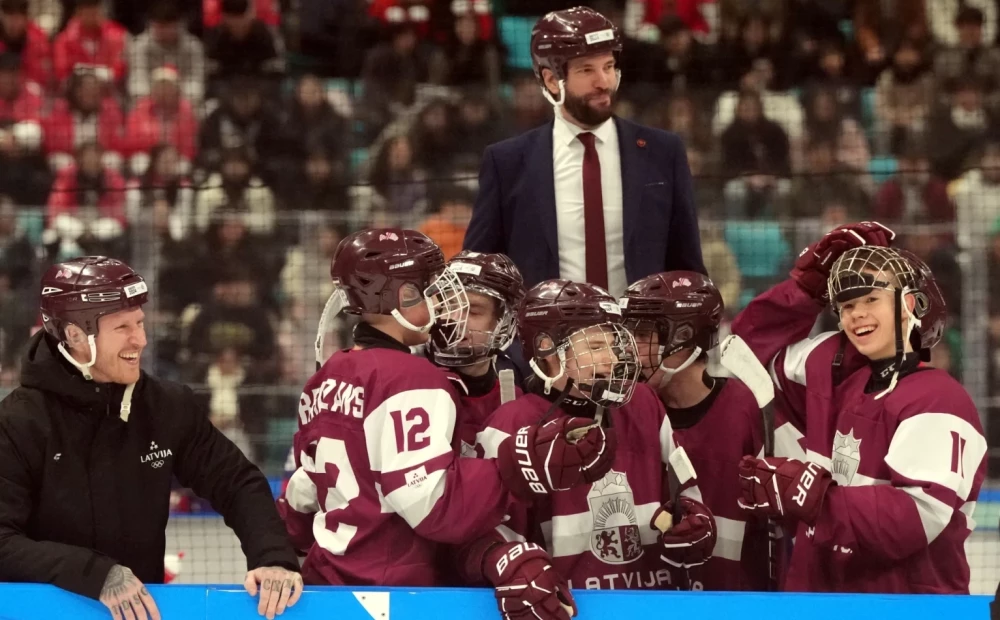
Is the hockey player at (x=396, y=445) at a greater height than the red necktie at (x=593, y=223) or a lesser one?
lesser

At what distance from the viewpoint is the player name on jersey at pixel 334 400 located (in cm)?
296

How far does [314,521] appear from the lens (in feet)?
10.4

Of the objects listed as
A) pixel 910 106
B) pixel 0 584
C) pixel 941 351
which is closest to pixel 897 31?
pixel 910 106

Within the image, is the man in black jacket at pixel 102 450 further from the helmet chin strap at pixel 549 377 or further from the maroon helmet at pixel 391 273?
the helmet chin strap at pixel 549 377

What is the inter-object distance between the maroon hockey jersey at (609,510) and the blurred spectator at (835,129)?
14.6ft

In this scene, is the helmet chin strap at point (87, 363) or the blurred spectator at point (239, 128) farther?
the blurred spectator at point (239, 128)

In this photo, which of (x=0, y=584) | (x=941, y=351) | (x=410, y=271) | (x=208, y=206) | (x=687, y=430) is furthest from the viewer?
(x=208, y=206)

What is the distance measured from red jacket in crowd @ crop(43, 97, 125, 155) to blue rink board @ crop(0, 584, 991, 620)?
484 cm

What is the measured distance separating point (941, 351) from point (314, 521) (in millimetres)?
4173

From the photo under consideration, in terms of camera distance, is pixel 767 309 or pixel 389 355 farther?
pixel 767 309

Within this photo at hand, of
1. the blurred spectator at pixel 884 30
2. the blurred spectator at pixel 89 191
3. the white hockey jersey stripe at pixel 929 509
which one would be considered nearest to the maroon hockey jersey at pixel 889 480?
the white hockey jersey stripe at pixel 929 509

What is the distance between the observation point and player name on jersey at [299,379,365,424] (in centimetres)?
296

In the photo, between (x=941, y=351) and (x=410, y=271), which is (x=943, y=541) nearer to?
(x=410, y=271)

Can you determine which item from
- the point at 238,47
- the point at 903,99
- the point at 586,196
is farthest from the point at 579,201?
the point at 238,47
